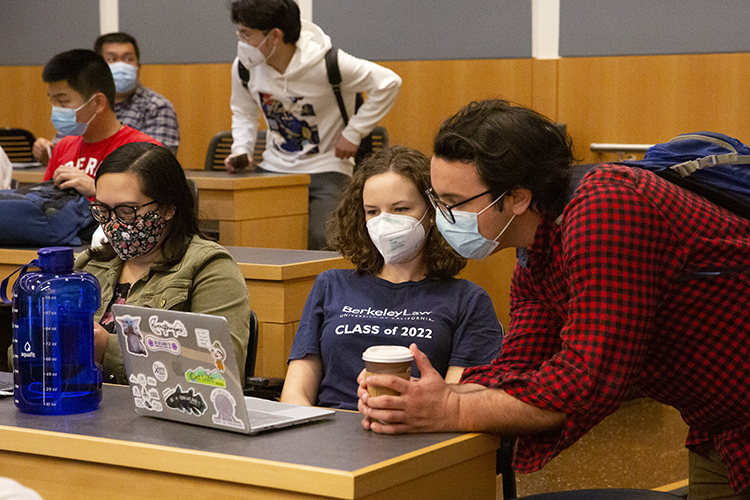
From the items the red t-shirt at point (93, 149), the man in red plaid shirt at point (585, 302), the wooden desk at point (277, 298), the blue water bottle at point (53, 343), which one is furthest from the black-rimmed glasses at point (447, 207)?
the red t-shirt at point (93, 149)

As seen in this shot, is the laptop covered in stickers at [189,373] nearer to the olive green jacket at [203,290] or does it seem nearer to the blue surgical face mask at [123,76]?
Result: the olive green jacket at [203,290]

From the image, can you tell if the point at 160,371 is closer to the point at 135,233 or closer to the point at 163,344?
the point at 163,344

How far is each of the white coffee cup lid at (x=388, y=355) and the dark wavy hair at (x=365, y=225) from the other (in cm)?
70

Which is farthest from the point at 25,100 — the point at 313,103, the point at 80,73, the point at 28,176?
the point at 80,73

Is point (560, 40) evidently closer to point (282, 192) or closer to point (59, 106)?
point (282, 192)

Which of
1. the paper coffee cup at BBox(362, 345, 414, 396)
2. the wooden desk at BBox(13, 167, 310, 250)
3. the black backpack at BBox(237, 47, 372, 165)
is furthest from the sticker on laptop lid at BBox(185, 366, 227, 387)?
the black backpack at BBox(237, 47, 372, 165)

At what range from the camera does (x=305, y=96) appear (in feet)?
14.7

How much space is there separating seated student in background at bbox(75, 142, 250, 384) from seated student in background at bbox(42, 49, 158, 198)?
1.32 meters

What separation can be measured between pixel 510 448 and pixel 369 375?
0.57 m

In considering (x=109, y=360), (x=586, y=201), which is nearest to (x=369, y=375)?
(x=586, y=201)

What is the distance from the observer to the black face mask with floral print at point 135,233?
2.19 meters

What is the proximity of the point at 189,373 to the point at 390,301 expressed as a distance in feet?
2.44

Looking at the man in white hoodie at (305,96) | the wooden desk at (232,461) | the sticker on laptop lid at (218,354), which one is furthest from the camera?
the man in white hoodie at (305,96)

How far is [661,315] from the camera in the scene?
4.85 feet
